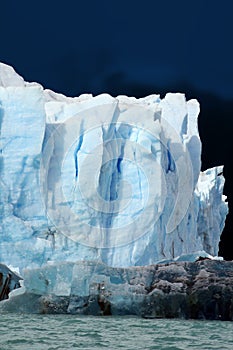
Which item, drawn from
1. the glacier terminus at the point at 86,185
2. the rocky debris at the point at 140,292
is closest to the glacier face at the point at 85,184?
the glacier terminus at the point at 86,185

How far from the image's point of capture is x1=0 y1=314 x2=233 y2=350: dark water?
561 cm

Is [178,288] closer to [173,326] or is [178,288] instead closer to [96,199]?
[173,326]

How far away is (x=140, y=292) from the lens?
27.6 ft

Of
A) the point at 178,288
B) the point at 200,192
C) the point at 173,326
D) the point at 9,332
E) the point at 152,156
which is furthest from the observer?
the point at 200,192

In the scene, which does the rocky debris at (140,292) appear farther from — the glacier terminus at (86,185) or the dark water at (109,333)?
the glacier terminus at (86,185)

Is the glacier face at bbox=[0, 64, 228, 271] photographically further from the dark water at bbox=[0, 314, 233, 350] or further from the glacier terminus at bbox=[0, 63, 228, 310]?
the dark water at bbox=[0, 314, 233, 350]

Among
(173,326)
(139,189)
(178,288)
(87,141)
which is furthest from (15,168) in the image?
(173,326)

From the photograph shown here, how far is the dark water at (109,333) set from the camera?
561 cm

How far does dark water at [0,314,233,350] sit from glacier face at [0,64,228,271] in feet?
16.0

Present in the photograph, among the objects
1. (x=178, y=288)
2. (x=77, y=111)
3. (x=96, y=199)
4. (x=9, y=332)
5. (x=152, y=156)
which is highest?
(x=77, y=111)

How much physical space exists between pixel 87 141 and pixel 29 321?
665 centimetres

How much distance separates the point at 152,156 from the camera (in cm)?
1418

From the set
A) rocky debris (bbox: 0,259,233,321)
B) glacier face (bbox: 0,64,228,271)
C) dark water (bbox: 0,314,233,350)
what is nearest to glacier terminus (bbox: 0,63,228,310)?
glacier face (bbox: 0,64,228,271)

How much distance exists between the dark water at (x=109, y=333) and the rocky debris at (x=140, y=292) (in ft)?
1.28
